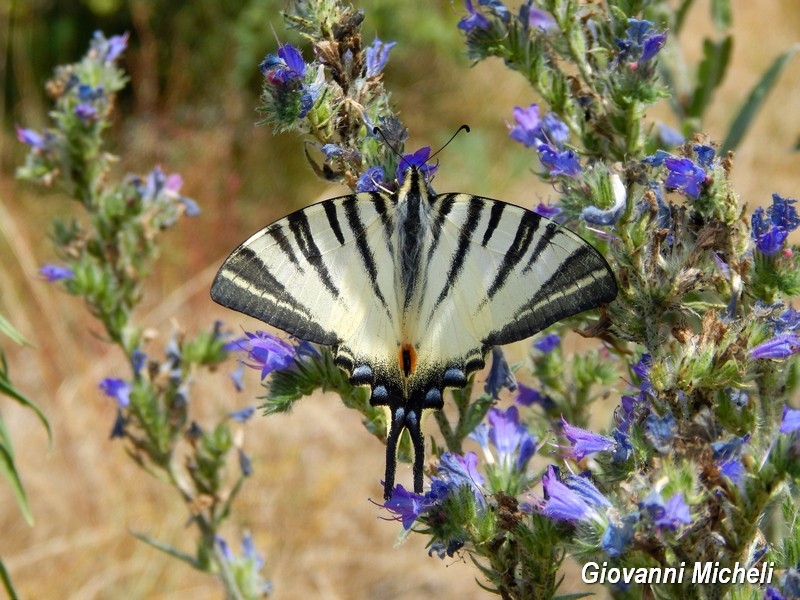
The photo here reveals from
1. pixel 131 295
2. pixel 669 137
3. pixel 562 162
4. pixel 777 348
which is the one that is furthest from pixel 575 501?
pixel 131 295

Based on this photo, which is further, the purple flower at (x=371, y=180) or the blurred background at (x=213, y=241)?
the blurred background at (x=213, y=241)

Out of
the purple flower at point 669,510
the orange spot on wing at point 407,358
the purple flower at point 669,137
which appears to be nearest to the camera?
the purple flower at point 669,510

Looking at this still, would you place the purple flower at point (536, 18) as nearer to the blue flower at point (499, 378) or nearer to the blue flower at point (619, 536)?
the blue flower at point (499, 378)

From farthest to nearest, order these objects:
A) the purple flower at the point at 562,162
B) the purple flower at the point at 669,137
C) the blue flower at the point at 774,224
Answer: the purple flower at the point at 669,137 < the purple flower at the point at 562,162 < the blue flower at the point at 774,224

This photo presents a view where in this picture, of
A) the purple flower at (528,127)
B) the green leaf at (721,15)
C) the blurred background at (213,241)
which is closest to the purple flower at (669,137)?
the purple flower at (528,127)

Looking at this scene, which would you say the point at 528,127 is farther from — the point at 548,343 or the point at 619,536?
the point at 619,536

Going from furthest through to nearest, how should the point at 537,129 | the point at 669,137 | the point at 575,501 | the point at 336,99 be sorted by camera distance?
the point at 669,137, the point at 537,129, the point at 336,99, the point at 575,501

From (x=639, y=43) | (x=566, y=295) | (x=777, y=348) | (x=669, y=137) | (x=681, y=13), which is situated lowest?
(x=777, y=348)
